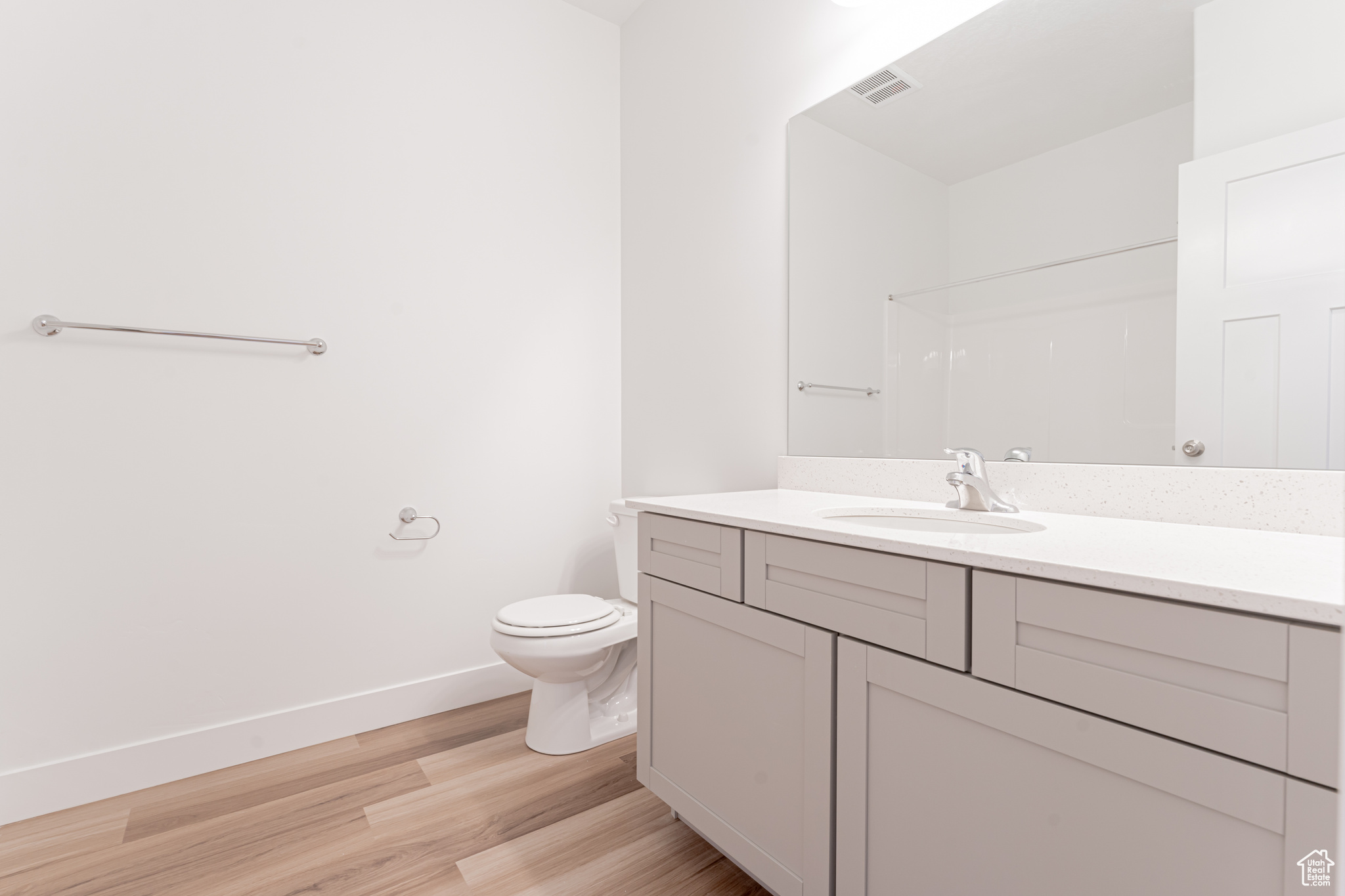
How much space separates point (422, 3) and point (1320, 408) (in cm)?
253

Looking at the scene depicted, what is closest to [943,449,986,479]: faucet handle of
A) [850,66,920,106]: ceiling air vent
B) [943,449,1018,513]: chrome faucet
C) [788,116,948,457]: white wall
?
[943,449,1018,513]: chrome faucet

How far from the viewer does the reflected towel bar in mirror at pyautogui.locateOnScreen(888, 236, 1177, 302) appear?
109 cm

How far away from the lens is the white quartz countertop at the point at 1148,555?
583mm

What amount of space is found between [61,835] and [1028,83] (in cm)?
273

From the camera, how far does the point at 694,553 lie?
1.30m

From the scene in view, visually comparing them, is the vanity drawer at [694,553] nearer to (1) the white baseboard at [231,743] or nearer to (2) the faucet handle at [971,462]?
(2) the faucet handle at [971,462]

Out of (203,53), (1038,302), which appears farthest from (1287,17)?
(203,53)

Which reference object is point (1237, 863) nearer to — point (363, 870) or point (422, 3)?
point (363, 870)

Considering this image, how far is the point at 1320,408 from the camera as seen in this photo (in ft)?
2.99

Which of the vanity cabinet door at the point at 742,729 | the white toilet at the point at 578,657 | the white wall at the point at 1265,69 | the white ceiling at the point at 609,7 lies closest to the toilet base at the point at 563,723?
the white toilet at the point at 578,657

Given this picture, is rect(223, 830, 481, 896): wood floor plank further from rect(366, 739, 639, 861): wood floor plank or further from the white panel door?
the white panel door

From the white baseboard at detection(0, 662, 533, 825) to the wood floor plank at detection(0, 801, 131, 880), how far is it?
39mm

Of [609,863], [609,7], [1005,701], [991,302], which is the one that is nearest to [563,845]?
[609,863]

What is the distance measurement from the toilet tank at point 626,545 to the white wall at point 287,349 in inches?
14.4
